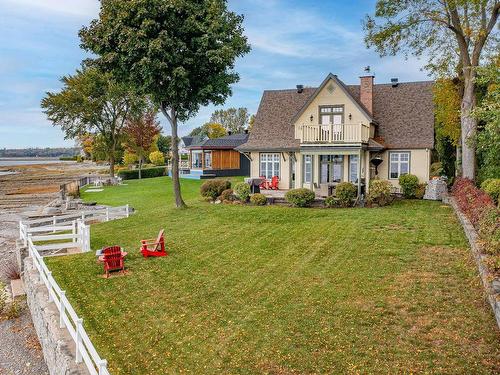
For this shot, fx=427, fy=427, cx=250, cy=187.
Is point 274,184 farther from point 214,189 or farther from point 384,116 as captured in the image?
point 384,116

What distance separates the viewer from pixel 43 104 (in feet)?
154

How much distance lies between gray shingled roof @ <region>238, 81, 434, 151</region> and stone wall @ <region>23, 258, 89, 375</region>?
18366mm

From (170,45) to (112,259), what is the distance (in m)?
11.8

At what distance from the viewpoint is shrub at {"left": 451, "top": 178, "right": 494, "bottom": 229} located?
13.9 meters

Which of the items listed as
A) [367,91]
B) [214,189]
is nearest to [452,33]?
[367,91]

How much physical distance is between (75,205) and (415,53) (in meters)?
23.1

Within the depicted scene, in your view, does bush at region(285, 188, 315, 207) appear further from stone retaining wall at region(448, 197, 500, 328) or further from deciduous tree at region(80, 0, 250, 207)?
stone retaining wall at region(448, 197, 500, 328)

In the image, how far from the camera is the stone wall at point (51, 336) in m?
6.99

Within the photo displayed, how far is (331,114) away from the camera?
25.8 metres

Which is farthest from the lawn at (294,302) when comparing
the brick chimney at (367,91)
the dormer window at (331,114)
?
the brick chimney at (367,91)

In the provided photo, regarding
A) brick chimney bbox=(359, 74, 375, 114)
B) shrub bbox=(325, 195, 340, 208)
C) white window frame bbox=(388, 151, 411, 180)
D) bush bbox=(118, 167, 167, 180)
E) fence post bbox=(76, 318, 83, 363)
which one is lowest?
fence post bbox=(76, 318, 83, 363)

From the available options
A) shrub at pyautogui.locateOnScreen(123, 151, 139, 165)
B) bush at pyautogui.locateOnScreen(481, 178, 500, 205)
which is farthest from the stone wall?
shrub at pyautogui.locateOnScreen(123, 151, 139, 165)

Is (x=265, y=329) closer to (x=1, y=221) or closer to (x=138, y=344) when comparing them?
(x=138, y=344)

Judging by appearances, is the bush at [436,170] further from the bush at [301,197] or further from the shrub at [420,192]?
the bush at [301,197]
